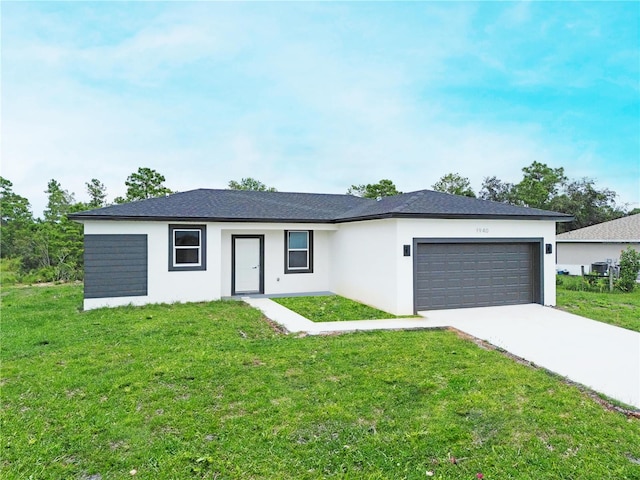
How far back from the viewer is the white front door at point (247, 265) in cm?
1270

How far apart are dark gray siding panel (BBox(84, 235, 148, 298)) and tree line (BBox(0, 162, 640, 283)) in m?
2.87

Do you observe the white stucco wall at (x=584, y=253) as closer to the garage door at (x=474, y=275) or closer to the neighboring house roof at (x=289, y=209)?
the neighboring house roof at (x=289, y=209)

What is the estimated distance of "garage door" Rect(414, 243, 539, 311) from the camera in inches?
389

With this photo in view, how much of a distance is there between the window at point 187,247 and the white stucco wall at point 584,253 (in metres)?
19.0

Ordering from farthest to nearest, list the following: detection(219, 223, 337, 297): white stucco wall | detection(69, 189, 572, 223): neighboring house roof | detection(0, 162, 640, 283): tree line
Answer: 1. detection(0, 162, 640, 283): tree line
2. detection(219, 223, 337, 297): white stucco wall
3. detection(69, 189, 572, 223): neighboring house roof

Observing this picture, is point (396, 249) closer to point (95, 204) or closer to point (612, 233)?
point (612, 233)

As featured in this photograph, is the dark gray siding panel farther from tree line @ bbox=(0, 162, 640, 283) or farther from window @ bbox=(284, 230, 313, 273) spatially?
window @ bbox=(284, 230, 313, 273)

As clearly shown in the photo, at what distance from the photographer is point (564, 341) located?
22.8 feet

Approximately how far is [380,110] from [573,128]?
33.7 feet

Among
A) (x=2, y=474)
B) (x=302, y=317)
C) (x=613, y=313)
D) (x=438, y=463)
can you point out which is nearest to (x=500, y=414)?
(x=438, y=463)

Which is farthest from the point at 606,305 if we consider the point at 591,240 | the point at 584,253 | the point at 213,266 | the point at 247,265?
the point at 584,253

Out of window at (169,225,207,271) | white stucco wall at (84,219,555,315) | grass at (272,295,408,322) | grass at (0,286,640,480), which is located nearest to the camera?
grass at (0,286,640,480)

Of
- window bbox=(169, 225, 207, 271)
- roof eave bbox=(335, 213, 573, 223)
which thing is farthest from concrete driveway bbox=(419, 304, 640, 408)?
window bbox=(169, 225, 207, 271)

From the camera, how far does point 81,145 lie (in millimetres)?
16766
